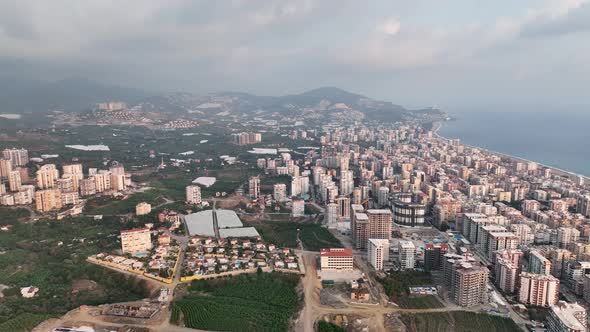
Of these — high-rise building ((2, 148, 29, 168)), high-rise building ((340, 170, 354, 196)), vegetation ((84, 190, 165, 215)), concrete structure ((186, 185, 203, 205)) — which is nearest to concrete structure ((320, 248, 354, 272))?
concrete structure ((186, 185, 203, 205))

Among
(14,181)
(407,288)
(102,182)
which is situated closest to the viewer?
(407,288)

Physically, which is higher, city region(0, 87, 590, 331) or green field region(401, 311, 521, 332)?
city region(0, 87, 590, 331)

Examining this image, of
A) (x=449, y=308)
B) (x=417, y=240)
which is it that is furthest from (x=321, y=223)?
(x=449, y=308)

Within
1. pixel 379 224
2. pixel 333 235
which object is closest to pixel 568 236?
pixel 379 224

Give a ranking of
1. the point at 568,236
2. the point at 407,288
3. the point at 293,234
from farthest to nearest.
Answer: the point at 293,234, the point at 568,236, the point at 407,288

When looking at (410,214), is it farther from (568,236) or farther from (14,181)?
(14,181)

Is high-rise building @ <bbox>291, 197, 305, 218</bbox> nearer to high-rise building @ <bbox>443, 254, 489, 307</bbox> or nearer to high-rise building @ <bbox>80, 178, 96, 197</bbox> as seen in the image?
high-rise building @ <bbox>443, 254, 489, 307</bbox>

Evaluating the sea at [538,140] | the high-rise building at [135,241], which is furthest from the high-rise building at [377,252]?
the sea at [538,140]
